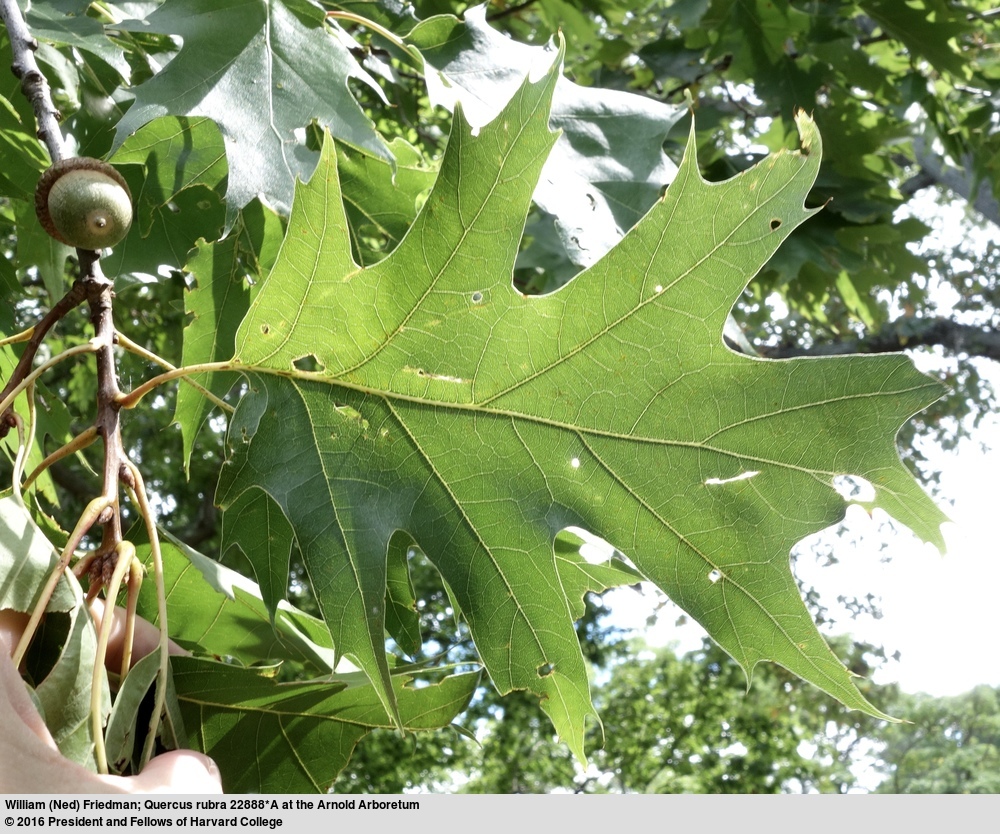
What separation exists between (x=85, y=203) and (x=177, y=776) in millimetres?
583

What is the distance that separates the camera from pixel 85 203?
100cm

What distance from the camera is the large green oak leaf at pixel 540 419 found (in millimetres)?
908

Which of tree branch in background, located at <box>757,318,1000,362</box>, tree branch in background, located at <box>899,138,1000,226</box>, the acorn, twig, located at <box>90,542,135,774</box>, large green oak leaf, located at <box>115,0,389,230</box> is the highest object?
large green oak leaf, located at <box>115,0,389,230</box>

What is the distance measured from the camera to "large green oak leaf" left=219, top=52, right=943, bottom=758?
91cm

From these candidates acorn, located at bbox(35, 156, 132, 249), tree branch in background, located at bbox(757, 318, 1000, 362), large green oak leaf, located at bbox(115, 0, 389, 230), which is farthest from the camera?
tree branch in background, located at bbox(757, 318, 1000, 362)

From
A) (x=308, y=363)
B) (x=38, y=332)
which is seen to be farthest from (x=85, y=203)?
(x=308, y=363)

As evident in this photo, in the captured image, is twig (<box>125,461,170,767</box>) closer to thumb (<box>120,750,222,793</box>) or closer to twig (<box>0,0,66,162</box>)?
thumb (<box>120,750,222,793</box>)

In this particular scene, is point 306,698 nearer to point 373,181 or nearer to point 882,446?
point 882,446

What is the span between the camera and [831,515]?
36.5 inches

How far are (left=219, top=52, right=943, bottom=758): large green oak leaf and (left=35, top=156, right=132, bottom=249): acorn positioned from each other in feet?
0.62

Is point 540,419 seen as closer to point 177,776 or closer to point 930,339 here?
point 177,776

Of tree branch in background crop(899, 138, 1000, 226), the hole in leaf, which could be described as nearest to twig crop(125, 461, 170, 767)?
the hole in leaf

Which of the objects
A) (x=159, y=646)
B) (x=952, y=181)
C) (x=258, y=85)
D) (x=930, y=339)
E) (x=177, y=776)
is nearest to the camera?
(x=177, y=776)

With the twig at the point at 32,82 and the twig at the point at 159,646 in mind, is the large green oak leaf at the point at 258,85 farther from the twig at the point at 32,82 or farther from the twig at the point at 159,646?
the twig at the point at 159,646
